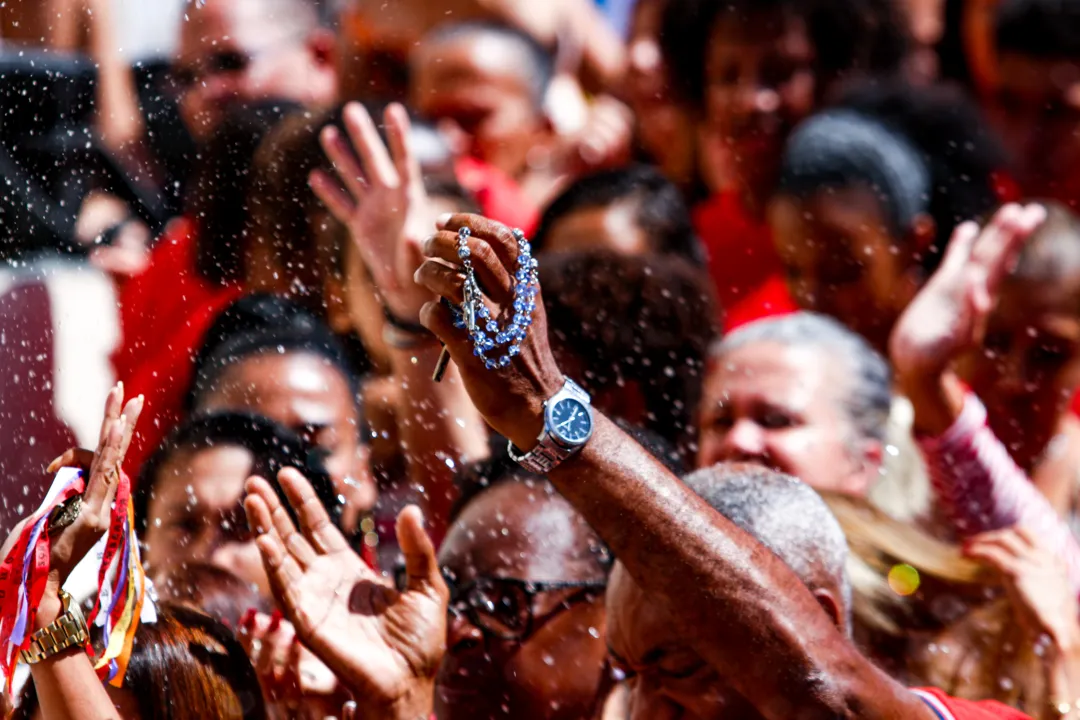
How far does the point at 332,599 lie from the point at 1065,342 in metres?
1.79

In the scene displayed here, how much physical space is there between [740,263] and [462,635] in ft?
6.19

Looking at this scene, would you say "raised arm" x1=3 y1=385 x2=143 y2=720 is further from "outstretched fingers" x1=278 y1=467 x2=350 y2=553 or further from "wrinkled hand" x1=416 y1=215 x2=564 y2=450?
"wrinkled hand" x1=416 y1=215 x2=564 y2=450

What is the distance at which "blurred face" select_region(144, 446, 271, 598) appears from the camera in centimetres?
239

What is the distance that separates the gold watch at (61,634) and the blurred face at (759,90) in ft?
8.93

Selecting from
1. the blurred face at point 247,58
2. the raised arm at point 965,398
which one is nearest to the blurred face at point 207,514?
the raised arm at point 965,398

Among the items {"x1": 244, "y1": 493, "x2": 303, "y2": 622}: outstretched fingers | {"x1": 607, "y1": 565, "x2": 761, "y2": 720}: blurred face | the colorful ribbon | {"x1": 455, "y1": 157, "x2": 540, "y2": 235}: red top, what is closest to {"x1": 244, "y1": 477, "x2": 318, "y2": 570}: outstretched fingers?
{"x1": 244, "y1": 493, "x2": 303, "y2": 622}: outstretched fingers

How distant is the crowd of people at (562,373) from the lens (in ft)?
6.33

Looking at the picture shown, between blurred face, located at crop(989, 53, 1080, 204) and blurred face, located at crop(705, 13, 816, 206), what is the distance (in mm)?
511

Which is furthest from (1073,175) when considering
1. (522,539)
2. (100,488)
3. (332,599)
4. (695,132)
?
(100,488)

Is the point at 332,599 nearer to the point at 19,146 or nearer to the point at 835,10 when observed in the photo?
the point at 19,146

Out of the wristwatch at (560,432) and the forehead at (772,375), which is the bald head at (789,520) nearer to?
the wristwatch at (560,432)

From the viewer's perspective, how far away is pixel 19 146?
2.67 metres

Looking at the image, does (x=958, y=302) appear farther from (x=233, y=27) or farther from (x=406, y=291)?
(x=233, y=27)

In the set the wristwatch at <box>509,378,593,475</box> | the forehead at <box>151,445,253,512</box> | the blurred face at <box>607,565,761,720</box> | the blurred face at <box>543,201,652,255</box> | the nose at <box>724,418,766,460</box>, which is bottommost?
the nose at <box>724,418,766,460</box>
